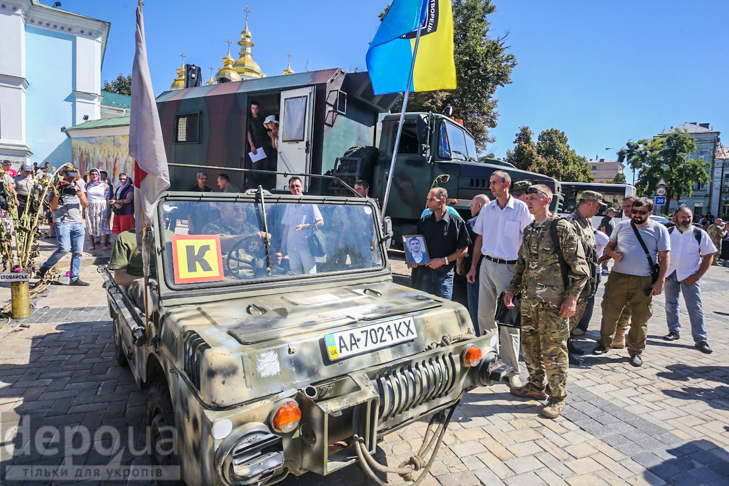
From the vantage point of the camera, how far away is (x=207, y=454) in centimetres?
189

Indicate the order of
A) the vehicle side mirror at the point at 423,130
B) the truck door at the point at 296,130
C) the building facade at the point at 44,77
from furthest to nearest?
the building facade at the point at 44,77
the vehicle side mirror at the point at 423,130
the truck door at the point at 296,130

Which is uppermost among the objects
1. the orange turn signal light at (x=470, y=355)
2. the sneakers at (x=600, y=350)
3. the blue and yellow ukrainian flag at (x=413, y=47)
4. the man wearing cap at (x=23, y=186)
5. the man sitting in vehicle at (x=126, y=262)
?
the blue and yellow ukrainian flag at (x=413, y=47)

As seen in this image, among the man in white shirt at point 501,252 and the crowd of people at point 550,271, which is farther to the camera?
the man in white shirt at point 501,252

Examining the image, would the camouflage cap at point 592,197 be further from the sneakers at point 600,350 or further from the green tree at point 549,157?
the green tree at point 549,157

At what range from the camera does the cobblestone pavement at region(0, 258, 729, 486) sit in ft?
9.53

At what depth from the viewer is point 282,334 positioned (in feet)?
7.55

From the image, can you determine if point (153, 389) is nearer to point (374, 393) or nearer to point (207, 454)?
point (207, 454)

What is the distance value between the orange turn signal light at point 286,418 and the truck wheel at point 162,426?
0.69m

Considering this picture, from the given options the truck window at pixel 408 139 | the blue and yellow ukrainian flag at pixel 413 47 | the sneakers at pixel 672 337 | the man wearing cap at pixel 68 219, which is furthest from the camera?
the truck window at pixel 408 139

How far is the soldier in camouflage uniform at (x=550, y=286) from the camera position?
3547 millimetres

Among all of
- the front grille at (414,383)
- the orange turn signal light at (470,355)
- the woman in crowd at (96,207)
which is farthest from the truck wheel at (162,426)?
the woman in crowd at (96,207)

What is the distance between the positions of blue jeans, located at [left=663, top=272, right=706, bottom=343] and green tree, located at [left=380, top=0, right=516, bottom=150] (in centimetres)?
1502

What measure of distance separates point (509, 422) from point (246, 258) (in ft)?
8.11

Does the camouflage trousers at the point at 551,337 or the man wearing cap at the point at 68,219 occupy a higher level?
the man wearing cap at the point at 68,219
